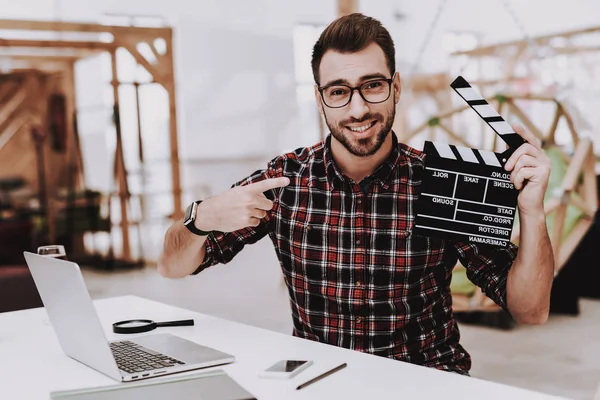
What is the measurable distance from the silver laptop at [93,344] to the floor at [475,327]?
2.22 meters

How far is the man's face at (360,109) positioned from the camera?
1688 millimetres

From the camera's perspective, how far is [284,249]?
1.80 m

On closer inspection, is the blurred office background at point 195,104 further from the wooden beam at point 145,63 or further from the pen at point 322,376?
the pen at point 322,376

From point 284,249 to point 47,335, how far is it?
24.1 inches

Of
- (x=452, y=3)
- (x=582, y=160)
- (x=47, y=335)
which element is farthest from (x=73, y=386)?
(x=452, y=3)

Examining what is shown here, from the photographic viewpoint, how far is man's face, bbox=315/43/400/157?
5.54 feet

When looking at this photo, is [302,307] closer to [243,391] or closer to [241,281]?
[243,391]

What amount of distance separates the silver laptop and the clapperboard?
23.0 inches

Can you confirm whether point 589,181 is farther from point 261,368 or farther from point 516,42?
point 261,368

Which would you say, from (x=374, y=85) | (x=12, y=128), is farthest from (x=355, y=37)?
(x=12, y=128)

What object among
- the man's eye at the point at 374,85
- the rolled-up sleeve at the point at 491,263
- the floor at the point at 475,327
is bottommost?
the floor at the point at 475,327

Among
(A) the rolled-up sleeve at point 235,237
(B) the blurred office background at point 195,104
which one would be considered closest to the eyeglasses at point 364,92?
(A) the rolled-up sleeve at point 235,237

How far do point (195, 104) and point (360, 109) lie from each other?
12.0 ft

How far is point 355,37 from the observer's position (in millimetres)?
1711
